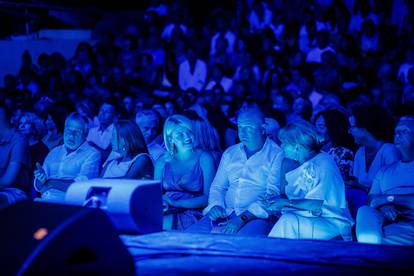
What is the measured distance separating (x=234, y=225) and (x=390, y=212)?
3.29ft

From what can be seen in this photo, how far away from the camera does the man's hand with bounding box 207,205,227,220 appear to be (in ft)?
13.8

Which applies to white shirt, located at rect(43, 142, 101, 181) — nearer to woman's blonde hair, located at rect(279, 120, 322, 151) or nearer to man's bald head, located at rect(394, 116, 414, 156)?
woman's blonde hair, located at rect(279, 120, 322, 151)

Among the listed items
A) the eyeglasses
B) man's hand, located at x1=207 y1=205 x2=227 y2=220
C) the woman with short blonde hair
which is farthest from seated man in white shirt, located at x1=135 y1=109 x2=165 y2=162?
man's hand, located at x1=207 y1=205 x2=227 y2=220

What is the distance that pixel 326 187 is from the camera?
3.77 meters

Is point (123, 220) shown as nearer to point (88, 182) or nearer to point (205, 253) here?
point (88, 182)

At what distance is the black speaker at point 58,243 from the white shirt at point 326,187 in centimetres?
174

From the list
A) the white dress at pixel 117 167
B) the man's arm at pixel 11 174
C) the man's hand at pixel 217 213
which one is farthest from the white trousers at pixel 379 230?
the man's arm at pixel 11 174

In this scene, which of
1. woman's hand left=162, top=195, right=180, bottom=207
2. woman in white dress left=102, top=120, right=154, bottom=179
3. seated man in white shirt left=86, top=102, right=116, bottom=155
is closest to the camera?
woman's hand left=162, top=195, right=180, bottom=207

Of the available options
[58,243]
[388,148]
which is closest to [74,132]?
[388,148]

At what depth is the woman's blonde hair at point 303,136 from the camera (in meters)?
3.86

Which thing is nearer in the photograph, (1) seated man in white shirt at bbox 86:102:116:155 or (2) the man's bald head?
(2) the man's bald head

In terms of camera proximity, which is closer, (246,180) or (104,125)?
(246,180)

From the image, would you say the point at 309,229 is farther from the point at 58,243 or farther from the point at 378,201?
the point at 58,243

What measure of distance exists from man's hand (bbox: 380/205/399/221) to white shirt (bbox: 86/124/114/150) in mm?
3803
